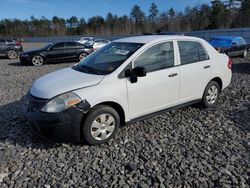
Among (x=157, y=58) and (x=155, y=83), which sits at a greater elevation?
(x=157, y=58)

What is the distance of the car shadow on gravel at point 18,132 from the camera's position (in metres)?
3.80

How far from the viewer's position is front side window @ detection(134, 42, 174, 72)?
3.97 metres

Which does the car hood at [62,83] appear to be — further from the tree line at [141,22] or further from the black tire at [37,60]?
the tree line at [141,22]

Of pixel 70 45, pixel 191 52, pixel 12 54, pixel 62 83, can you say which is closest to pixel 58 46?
pixel 70 45

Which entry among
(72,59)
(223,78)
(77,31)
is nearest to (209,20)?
(77,31)

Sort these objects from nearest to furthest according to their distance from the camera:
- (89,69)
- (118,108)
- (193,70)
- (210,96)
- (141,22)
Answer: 1. (118,108)
2. (89,69)
3. (193,70)
4. (210,96)
5. (141,22)

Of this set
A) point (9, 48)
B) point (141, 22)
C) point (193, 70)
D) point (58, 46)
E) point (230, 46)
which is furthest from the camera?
point (141, 22)

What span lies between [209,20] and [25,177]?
208 feet

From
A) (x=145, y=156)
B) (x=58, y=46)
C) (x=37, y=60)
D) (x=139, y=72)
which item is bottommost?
(x=145, y=156)

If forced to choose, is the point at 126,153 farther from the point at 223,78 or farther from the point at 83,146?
the point at 223,78

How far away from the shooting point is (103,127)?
3.66 meters

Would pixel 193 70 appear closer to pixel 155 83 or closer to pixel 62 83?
pixel 155 83

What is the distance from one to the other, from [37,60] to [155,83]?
1062 cm

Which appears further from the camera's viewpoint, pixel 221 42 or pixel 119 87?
pixel 221 42
